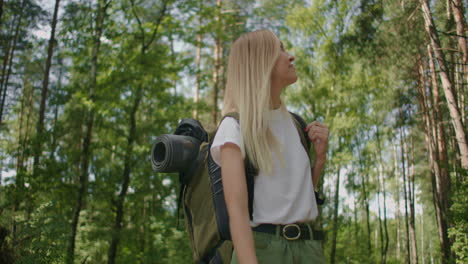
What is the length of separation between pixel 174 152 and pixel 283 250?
560 millimetres

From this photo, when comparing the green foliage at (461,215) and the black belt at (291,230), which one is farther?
the green foliage at (461,215)

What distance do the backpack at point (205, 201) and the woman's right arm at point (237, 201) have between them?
6 cm

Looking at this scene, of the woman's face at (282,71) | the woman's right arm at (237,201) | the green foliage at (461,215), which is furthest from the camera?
the green foliage at (461,215)

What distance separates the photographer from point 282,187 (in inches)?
63.3

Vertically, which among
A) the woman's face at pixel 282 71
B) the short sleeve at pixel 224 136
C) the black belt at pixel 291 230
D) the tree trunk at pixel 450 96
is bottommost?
the black belt at pixel 291 230

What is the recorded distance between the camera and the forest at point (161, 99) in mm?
8727

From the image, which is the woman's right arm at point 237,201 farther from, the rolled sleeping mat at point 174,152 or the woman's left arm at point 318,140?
the woman's left arm at point 318,140

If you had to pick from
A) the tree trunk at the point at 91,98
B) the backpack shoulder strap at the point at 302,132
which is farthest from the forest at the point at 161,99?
the backpack shoulder strap at the point at 302,132

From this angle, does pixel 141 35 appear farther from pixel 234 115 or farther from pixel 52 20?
pixel 234 115

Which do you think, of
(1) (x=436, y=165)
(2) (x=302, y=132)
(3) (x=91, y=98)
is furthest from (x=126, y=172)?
(1) (x=436, y=165)

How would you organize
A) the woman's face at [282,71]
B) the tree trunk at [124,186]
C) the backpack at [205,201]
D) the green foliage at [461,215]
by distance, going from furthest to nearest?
the tree trunk at [124,186]
the green foliage at [461,215]
the woman's face at [282,71]
the backpack at [205,201]

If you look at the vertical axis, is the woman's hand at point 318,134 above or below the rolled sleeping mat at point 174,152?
above

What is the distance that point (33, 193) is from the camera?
860 centimetres

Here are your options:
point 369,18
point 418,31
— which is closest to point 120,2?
point 369,18
